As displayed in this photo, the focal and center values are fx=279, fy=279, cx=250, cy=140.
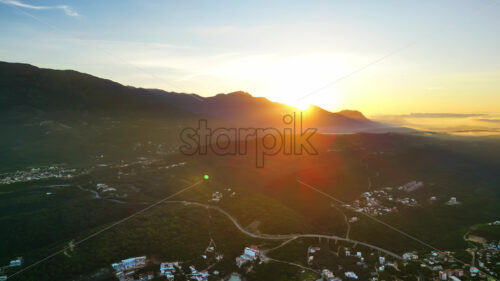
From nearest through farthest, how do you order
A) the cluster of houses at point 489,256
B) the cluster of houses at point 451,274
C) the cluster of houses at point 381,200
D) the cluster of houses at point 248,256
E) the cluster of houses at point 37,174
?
the cluster of houses at point 451,274
the cluster of houses at point 489,256
the cluster of houses at point 248,256
the cluster of houses at point 381,200
the cluster of houses at point 37,174

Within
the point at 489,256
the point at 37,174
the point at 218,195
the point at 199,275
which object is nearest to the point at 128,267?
the point at 199,275

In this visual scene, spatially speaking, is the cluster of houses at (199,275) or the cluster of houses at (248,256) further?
the cluster of houses at (248,256)

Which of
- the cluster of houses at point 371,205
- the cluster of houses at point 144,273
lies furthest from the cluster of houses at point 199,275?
the cluster of houses at point 371,205

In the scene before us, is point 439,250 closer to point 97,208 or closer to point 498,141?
point 97,208

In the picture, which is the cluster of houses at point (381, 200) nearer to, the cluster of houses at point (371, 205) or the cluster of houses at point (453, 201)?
the cluster of houses at point (371, 205)

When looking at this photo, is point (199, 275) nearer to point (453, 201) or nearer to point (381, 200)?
point (381, 200)

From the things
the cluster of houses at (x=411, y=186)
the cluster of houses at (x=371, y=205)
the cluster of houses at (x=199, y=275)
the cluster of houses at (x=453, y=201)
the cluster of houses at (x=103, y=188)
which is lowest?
the cluster of houses at (x=199, y=275)
